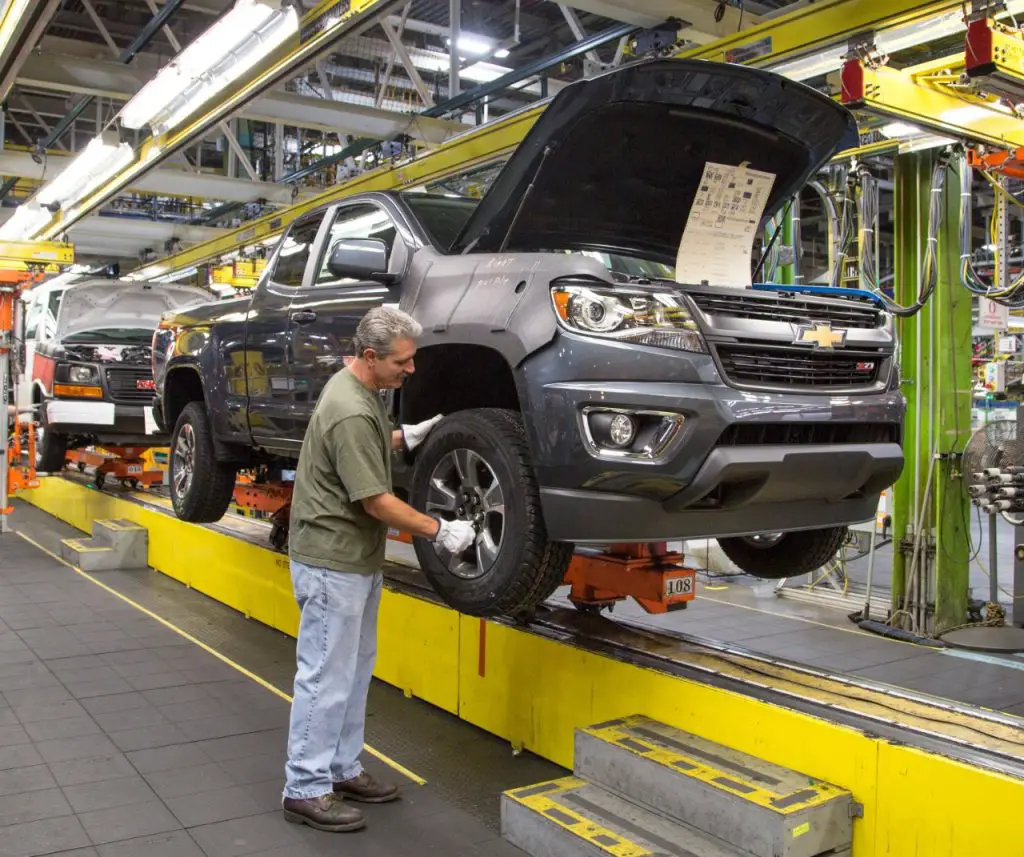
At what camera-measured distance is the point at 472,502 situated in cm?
329

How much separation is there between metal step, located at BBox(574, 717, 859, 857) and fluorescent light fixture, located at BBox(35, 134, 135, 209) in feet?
20.8

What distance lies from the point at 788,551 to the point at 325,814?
2023 millimetres

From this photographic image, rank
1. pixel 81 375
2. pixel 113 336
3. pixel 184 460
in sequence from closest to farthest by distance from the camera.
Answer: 1. pixel 184 460
2. pixel 81 375
3. pixel 113 336

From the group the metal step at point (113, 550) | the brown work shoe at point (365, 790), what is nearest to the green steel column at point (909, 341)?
the brown work shoe at point (365, 790)

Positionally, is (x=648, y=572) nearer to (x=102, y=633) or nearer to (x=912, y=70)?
(x=912, y=70)

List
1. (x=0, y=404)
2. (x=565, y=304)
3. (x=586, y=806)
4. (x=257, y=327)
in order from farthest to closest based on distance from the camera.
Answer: (x=0, y=404) < (x=257, y=327) < (x=586, y=806) < (x=565, y=304)

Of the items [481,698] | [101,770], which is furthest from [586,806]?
[101,770]

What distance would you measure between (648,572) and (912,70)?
308 cm

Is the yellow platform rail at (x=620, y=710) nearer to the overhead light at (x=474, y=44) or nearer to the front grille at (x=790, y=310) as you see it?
the front grille at (x=790, y=310)

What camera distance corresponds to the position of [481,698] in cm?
440

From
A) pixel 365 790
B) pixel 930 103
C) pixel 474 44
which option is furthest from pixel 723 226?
pixel 474 44

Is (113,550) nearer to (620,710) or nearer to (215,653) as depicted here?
(215,653)

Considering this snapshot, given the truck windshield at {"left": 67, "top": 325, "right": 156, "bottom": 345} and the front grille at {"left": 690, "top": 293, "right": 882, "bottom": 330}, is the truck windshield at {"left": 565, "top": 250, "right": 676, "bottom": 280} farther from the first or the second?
the truck windshield at {"left": 67, "top": 325, "right": 156, "bottom": 345}

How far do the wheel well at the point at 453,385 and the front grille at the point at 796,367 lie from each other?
0.91m
